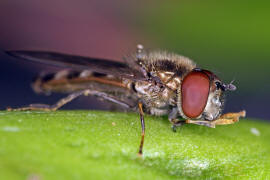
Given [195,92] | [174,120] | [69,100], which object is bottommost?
[69,100]

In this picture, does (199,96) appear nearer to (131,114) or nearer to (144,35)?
(131,114)

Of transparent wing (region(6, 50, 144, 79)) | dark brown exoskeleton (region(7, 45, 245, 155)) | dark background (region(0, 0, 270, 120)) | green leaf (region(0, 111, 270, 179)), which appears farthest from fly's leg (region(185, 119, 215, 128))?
dark background (region(0, 0, 270, 120))


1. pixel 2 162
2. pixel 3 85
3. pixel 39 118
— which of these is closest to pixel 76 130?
pixel 39 118

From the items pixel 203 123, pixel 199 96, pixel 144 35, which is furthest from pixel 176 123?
pixel 144 35

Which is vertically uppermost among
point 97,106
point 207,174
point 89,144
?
point 89,144

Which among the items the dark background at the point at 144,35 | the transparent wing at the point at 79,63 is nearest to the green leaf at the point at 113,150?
the transparent wing at the point at 79,63

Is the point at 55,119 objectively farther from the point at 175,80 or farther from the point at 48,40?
the point at 48,40

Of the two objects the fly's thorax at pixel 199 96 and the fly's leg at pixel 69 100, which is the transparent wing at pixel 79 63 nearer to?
the fly's leg at pixel 69 100
